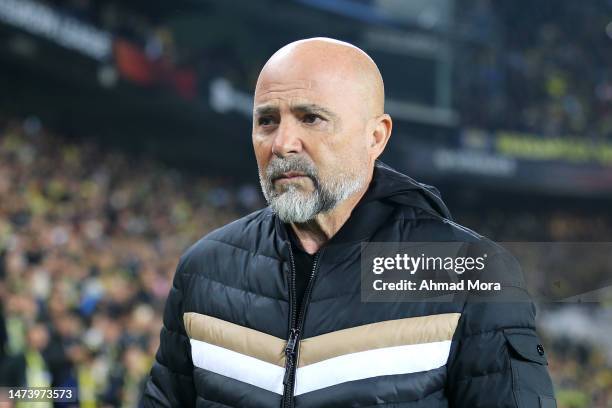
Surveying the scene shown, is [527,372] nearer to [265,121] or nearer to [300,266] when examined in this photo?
[300,266]

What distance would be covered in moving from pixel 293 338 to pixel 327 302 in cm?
9

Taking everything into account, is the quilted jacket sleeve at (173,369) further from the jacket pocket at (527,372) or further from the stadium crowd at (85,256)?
the stadium crowd at (85,256)

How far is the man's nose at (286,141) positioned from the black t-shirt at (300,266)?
0.21 metres

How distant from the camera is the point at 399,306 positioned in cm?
150

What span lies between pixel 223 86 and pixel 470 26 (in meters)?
6.42

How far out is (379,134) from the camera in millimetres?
1638

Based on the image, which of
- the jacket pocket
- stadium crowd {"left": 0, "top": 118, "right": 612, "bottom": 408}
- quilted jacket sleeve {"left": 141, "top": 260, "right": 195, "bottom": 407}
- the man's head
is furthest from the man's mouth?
stadium crowd {"left": 0, "top": 118, "right": 612, "bottom": 408}

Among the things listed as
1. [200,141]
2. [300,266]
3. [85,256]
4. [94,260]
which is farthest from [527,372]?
[200,141]

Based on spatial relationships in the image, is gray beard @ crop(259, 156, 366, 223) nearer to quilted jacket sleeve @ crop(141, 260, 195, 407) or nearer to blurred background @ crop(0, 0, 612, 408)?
quilted jacket sleeve @ crop(141, 260, 195, 407)

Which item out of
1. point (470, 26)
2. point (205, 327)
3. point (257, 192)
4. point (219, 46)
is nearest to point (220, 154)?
point (257, 192)

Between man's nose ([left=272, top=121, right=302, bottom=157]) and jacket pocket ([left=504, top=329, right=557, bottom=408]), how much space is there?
502mm

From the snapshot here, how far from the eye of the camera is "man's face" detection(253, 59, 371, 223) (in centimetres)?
153

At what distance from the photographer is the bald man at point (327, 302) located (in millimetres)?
1447

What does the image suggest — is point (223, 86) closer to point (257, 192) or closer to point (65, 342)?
point (257, 192)
